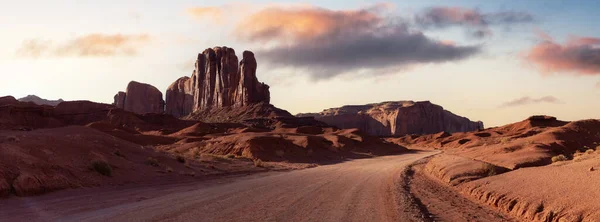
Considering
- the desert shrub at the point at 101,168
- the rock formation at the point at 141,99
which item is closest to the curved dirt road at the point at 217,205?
the desert shrub at the point at 101,168

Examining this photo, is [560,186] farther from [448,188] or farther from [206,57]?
[206,57]

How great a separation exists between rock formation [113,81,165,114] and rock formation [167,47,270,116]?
40.1 feet

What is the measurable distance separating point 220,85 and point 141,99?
32.7 meters

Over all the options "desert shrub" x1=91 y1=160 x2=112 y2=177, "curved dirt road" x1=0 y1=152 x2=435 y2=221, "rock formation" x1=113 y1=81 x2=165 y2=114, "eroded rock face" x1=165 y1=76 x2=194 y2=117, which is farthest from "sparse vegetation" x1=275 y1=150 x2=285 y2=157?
"eroded rock face" x1=165 y1=76 x2=194 y2=117

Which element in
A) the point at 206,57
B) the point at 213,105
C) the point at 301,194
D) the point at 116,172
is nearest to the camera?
the point at 301,194

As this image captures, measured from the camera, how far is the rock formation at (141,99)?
164000 millimetres

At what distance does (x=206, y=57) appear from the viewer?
16288cm

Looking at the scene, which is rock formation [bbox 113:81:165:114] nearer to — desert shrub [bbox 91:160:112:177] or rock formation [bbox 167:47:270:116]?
rock formation [bbox 167:47:270:116]

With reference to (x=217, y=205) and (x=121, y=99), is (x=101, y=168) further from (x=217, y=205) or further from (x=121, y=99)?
(x=121, y=99)

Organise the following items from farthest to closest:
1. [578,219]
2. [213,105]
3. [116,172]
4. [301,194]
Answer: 1. [213,105]
2. [116,172]
3. [301,194]
4. [578,219]

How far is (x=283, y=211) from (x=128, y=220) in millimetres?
4129

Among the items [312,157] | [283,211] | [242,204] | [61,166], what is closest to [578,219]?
[283,211]

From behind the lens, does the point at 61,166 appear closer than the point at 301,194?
No

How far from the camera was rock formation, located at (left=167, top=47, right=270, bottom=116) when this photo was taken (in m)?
141
